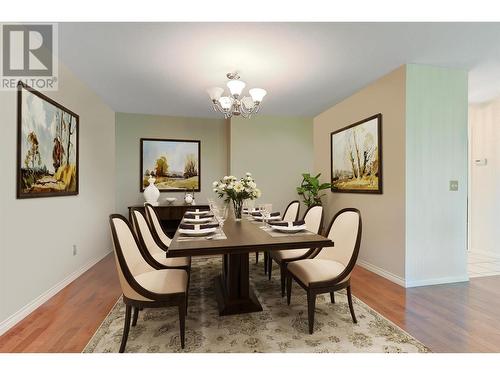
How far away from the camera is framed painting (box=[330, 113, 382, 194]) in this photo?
320 cm

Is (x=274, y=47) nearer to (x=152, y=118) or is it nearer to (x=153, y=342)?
(x=153, y=342)

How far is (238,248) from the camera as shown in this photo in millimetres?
1579

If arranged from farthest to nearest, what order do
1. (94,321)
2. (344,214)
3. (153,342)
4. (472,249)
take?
(472,249) → (344,214) → (94,321) → (153,342)

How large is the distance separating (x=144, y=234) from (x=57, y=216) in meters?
1.16

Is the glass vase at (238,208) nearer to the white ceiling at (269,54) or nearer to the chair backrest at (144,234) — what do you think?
the chair backrest at (144,234)

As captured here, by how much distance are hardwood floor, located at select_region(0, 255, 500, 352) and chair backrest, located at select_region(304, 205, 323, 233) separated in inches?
32.5

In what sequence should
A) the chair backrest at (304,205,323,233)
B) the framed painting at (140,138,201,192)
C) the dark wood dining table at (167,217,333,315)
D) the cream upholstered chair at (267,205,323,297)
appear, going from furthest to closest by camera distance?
the framed painting at (140,138,201,192), the chair backrest at (304,205,323,233), the cream upholstered chair at (267,205,323,297), the dark wood dining table at (167,217,333,315)

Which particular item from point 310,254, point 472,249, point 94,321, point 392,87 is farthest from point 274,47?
point 472,249

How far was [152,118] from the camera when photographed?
5000mm

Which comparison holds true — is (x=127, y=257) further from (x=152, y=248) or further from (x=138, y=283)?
(x=152, y=248)

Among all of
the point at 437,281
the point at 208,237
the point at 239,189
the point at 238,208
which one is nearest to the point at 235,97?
the point at 239,189

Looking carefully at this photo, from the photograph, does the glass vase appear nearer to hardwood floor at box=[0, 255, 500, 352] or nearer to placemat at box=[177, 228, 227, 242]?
placemat at box=[177, 228, 227, 242]

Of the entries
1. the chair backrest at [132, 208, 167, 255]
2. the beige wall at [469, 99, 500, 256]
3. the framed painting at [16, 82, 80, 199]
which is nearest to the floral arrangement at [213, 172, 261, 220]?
the chair backrest at [132, 208, 167, 255]
